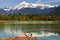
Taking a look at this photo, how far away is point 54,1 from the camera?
3840 mm

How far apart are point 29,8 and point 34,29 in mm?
519

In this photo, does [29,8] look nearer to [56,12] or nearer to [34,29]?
[34,29]

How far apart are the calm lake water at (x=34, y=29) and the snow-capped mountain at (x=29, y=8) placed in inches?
11.4

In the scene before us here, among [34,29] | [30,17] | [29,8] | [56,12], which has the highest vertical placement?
[29,8]

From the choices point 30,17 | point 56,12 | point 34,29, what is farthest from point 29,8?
point 56,12

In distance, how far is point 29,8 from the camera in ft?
12.6

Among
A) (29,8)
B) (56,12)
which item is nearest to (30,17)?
(29,8)

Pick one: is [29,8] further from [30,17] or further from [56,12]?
[56,12]

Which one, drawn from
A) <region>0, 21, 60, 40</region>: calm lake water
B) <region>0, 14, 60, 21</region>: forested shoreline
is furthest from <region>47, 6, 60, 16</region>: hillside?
<region>0, 21, 60, 40</region>: calm lake water

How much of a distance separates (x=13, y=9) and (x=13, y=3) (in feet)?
0.47

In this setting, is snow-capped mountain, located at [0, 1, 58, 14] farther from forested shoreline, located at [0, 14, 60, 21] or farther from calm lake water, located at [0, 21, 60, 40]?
calm lake water, located at [0, 21, 60, 40]

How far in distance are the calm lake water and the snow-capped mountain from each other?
0.95 ft

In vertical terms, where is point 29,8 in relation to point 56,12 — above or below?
above

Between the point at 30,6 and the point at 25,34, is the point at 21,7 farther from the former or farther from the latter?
the point at 25,34
